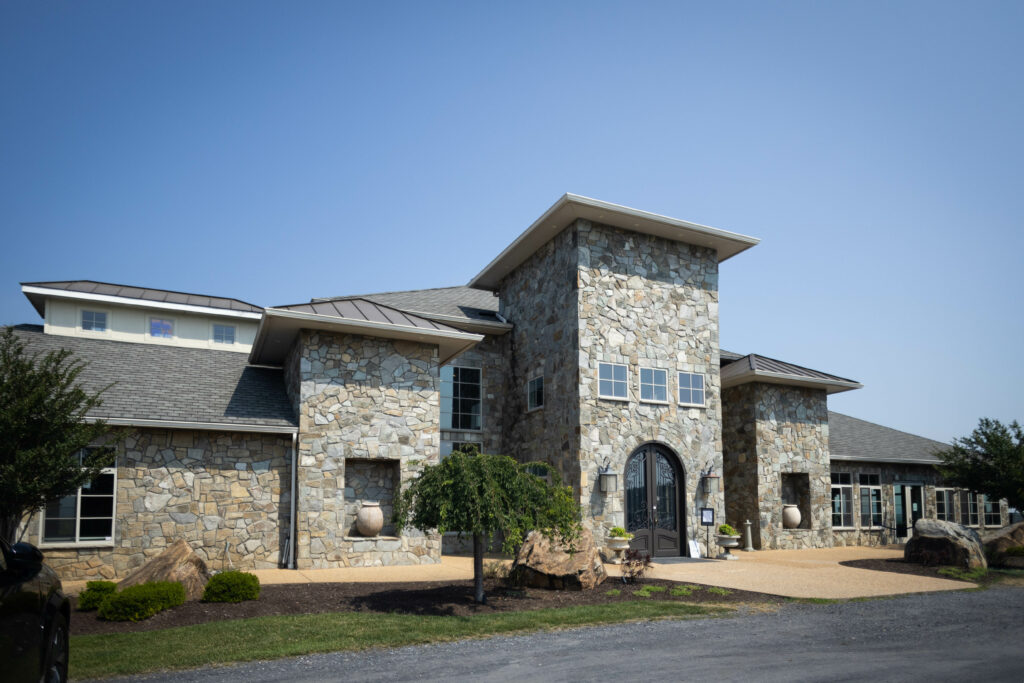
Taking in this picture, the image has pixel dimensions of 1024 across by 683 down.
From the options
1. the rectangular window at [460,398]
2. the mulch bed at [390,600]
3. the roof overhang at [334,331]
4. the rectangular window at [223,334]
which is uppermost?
the rectangular window at [223,334]

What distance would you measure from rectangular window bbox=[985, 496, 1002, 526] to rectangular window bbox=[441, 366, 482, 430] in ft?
58.7

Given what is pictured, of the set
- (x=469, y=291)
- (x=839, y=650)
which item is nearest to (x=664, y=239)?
(x=469, y=291)

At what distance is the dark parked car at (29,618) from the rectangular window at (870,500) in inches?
849

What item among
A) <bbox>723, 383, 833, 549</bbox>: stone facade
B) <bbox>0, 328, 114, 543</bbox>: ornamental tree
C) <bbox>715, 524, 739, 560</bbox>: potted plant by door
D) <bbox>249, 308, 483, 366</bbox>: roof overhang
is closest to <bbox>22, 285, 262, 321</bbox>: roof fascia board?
<bbox>249, 308, 483, 366</bbox>: roof overhang

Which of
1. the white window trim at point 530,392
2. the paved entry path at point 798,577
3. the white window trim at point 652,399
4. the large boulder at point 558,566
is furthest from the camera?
the white window trim at point 530,392

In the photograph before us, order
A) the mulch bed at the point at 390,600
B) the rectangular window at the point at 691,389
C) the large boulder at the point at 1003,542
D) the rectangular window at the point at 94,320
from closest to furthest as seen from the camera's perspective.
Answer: the mulch bed at the point at 390,600
the large boulder at the point at 1003,542
the rectangular window at the point at 691,389
the rectangular window at the point at 94,320

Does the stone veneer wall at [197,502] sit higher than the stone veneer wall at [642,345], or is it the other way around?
the stone veneer wall at [642,345]

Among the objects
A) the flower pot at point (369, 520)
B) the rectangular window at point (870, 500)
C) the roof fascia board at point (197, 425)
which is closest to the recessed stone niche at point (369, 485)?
the flower pot at point (369, 520)

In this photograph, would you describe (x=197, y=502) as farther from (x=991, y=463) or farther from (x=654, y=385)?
(x=991, y=463)

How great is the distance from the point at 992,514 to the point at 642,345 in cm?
1630

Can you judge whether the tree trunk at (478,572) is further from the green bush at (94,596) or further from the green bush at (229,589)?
the green bush at (94,596)

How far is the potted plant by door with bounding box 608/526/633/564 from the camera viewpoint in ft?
50.2

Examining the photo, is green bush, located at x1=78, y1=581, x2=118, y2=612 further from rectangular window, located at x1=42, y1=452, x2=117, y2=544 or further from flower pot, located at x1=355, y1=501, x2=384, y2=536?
flower pot, located at x1=355, y1=501, x2=384, y2=536

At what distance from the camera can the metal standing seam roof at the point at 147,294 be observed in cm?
2367
